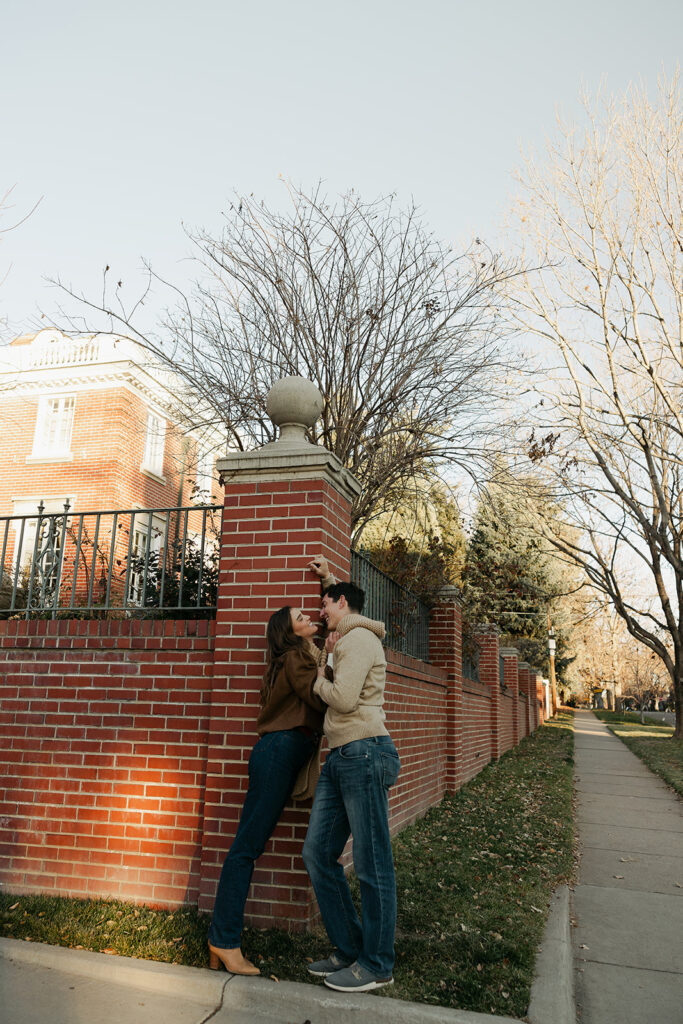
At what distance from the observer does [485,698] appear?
523 inches

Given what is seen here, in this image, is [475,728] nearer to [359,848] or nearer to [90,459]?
[359,848]

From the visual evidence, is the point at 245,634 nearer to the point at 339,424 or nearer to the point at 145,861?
the point at 145,861

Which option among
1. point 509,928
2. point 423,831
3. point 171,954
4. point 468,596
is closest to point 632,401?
point 468,596

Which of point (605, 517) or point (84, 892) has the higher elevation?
point (605, 517)

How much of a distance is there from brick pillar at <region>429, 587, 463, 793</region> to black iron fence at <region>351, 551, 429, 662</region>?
266 mm

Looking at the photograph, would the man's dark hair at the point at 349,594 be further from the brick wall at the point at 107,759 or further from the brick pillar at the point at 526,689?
the brick pillar at the point at 526,689

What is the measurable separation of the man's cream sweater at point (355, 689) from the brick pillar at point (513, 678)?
1518 cm

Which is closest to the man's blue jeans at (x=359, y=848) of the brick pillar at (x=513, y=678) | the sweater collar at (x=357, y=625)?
the sweater collar at (x=357, y=625)

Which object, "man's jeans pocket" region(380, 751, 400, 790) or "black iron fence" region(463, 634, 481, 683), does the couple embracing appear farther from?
"black iron fence" region(463, 634, 481, 683)

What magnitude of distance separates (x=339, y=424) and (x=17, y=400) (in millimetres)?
14150

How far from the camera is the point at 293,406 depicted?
16.3 ft

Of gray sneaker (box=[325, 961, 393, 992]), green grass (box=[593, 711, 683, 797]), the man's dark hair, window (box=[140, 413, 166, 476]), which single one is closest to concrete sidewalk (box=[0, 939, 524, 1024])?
gray sneaker (box=[325, 961, 393, 992])

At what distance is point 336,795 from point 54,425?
1778 cm

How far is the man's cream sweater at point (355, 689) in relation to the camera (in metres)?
3.67
